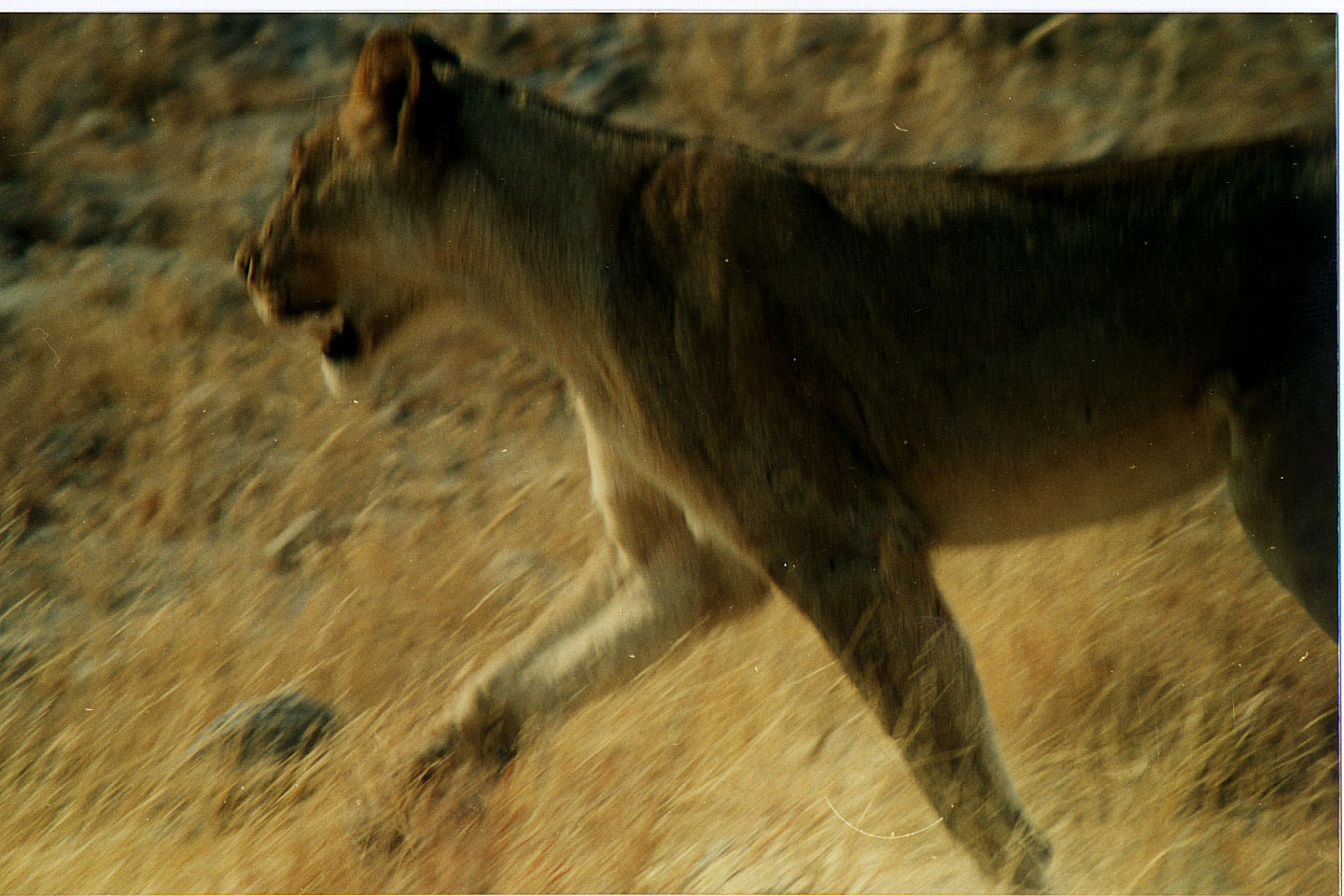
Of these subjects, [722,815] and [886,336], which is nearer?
[886,336]

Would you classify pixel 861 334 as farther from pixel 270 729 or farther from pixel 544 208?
pixel 270 729

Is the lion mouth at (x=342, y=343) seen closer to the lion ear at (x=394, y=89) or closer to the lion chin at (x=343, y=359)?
the lion chin at (x=343, y=359)

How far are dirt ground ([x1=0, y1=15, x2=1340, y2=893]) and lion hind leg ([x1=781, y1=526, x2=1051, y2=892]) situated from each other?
0.46ft

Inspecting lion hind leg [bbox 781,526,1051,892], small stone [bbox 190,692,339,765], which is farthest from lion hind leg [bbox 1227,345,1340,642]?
small stone [bbox 190,692,339,765]

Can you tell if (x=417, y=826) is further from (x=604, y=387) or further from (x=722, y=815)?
(x=604, y=387)

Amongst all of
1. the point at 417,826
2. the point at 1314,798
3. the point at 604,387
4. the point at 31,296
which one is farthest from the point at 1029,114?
the point at 31,296

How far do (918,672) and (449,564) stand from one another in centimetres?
92

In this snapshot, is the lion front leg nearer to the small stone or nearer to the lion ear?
the small stone

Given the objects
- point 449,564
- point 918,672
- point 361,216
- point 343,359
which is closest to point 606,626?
point 449,564

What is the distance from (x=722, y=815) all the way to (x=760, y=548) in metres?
0.59

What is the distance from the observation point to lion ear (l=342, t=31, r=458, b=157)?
2.28 metres

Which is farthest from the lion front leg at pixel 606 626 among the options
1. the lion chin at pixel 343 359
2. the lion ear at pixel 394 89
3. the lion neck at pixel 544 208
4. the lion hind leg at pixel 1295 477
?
the lion hind leg at pixel 1295 477

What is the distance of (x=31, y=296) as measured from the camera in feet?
7.98

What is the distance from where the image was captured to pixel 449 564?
244 cm
